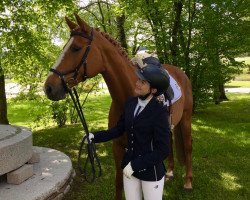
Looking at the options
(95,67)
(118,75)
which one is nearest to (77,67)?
(95,67)

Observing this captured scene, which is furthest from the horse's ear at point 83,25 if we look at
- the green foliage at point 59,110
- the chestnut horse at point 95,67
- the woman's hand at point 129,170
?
the green foliage at point 59,110

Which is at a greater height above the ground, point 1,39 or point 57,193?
point 1,39

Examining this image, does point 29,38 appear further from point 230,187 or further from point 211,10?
point 230,187

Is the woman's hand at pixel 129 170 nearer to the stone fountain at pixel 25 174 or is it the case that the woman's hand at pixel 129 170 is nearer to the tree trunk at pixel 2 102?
the stone fountain at pixel 25 174

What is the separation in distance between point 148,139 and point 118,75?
45.6 inches

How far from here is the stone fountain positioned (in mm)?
5528

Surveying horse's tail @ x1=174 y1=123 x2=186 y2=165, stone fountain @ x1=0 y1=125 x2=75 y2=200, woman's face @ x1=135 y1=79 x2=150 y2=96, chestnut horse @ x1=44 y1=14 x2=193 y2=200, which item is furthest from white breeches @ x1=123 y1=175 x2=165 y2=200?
horse's tail @ x1=174 y1=123 x2=186 y2=165

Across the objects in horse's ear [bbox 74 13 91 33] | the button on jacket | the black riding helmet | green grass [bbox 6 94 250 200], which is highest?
horse's ear [bbox 74 13 91 33]

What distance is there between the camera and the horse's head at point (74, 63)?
3.65 m

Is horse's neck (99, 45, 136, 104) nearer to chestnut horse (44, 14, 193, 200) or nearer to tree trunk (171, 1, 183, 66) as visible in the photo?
chestnut horse (44, 14, 193, 200)

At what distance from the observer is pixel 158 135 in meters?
3.18

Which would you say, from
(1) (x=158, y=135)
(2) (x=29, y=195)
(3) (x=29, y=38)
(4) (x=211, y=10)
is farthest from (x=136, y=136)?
(4) (x=211, y=10)

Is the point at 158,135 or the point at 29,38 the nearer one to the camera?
the point at 158,135

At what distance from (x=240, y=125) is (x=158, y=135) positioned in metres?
10.8
